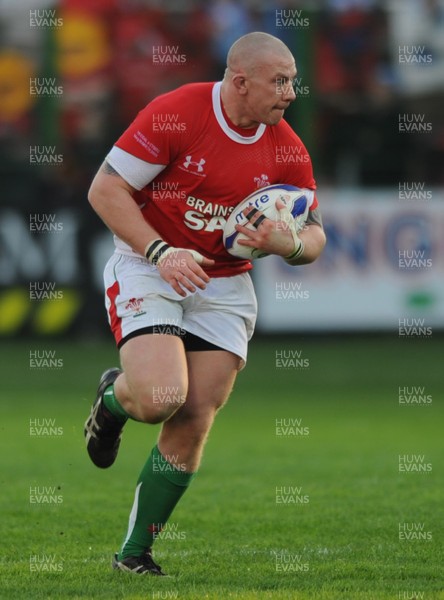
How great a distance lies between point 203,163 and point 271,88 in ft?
1.54

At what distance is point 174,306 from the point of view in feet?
20.1

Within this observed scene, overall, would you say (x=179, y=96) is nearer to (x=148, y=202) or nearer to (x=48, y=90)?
(x=148, y=202)

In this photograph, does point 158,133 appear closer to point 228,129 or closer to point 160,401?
point 228,129

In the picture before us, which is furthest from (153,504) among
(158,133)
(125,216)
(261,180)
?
(158,133)

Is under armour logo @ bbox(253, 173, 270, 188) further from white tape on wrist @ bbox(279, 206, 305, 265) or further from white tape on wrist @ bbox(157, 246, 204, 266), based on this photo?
white tape on wrist @ bbox(157, 246, 204, 266)

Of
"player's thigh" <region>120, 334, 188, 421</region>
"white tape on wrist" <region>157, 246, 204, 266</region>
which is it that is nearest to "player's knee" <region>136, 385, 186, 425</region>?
"player's thigh" <region>120, 334, 188, 421</region>

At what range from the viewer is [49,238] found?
1691 cm

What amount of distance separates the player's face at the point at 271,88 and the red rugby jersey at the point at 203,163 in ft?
0.65

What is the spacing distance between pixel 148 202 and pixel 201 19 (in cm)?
1316

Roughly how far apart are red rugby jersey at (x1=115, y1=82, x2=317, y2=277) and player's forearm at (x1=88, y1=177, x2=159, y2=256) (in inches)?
7.5

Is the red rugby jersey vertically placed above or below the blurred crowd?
above

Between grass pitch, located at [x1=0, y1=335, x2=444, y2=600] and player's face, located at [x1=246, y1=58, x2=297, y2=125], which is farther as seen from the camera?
player's face, located at [x1=246, y1=58, x2=297, y2=125]

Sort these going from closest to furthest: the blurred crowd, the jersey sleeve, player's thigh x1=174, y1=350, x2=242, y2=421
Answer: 1. the jersey sleeve
2. player's thigh x1=174, y1=350, x2=242, y2=421
3. the blurred crowd

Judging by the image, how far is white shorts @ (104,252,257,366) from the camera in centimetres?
605
